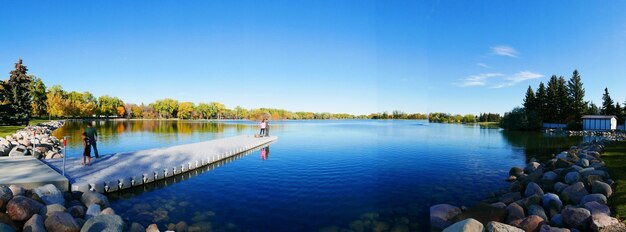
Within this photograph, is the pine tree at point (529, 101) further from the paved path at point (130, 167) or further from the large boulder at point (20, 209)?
the large boulder at point (20, 209)

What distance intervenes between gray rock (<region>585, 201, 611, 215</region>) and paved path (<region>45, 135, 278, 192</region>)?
1550 cm

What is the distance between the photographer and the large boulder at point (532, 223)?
25.8ft

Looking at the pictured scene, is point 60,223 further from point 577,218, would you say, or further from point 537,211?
point 577,218

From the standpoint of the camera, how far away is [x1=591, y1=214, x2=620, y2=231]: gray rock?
7.42 m

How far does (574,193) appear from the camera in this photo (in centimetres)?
1015

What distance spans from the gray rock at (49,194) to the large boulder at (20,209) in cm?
123

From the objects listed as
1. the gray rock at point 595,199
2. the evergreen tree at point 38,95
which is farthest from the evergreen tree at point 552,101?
the evergreen tree at point 38,95

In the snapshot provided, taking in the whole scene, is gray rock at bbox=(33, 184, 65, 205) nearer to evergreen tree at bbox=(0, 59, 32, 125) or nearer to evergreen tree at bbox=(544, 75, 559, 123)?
evergreen tree at bbox=(0, 59, 32, 125)

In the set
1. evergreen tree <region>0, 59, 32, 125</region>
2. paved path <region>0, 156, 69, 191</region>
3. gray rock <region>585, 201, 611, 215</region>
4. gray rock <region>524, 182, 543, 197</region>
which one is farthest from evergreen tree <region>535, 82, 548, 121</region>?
evergreen tree <region>0, 59, 32, 125</region>

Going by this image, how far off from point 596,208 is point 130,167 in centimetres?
1747

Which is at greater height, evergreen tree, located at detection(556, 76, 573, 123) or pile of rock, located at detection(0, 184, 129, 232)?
evergreen tree, located at detection(556, 76, 573, 123)

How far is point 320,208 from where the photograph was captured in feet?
36.4

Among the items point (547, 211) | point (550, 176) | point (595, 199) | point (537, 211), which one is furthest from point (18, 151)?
point (550, 176)

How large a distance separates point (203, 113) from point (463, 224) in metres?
150
